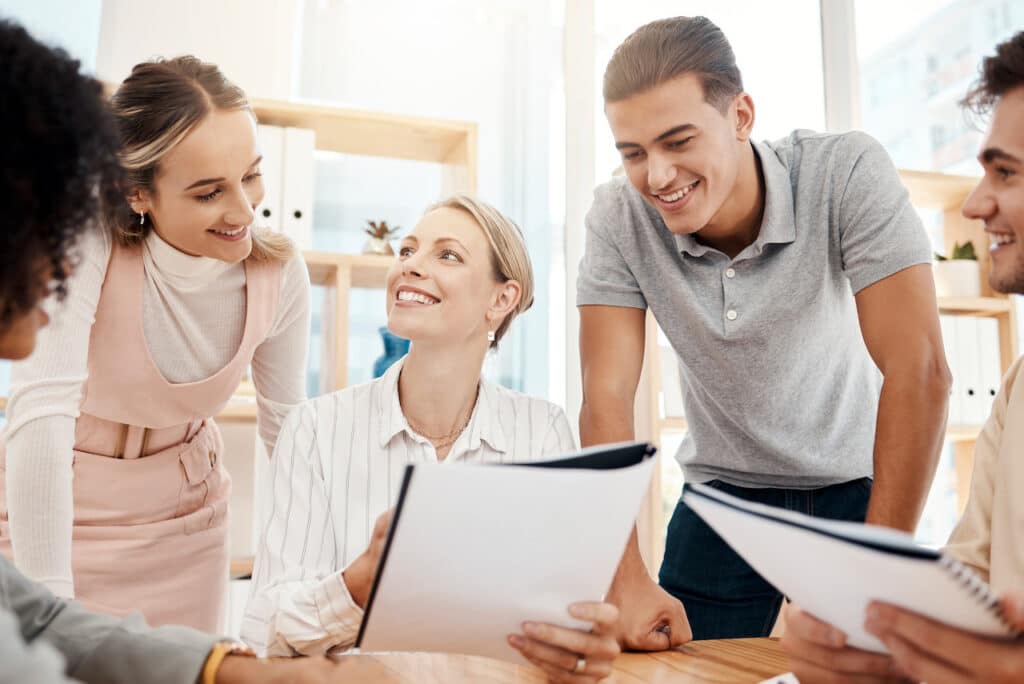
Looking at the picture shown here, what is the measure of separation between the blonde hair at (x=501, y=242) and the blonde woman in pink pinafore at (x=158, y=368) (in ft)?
1.23

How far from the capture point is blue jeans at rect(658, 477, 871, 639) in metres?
1.66

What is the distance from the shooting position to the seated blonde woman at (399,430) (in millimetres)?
1211

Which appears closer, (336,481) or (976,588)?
(976,588)

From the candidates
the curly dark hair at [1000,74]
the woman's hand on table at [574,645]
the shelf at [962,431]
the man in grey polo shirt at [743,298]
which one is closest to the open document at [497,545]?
the woman's hand on table at [574,645]

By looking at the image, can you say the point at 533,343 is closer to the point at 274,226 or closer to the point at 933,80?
the point at 274,226

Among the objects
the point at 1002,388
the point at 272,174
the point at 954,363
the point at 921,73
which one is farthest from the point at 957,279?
the point at 272,174

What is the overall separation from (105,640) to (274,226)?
197 cm

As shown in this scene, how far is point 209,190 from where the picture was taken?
155 centimetres

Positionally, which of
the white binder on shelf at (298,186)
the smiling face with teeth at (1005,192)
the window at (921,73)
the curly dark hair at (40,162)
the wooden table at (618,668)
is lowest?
the wooden table at (618,668)

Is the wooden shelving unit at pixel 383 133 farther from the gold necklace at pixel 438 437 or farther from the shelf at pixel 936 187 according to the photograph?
the shelf at pixel 936 187

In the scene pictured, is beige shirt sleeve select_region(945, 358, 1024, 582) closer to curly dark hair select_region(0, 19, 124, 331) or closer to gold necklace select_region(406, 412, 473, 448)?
gold necklace select_region(406, 412, 473, 448)

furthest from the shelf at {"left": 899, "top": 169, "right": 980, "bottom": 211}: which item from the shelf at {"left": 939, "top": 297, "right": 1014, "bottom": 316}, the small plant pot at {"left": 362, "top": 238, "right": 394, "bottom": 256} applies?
the small plant pot at {"left": 362, "top": 238, "right": 394, "bottom": 256}

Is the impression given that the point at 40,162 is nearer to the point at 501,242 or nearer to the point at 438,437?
the point at 438,437

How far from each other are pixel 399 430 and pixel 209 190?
54 centimetres
